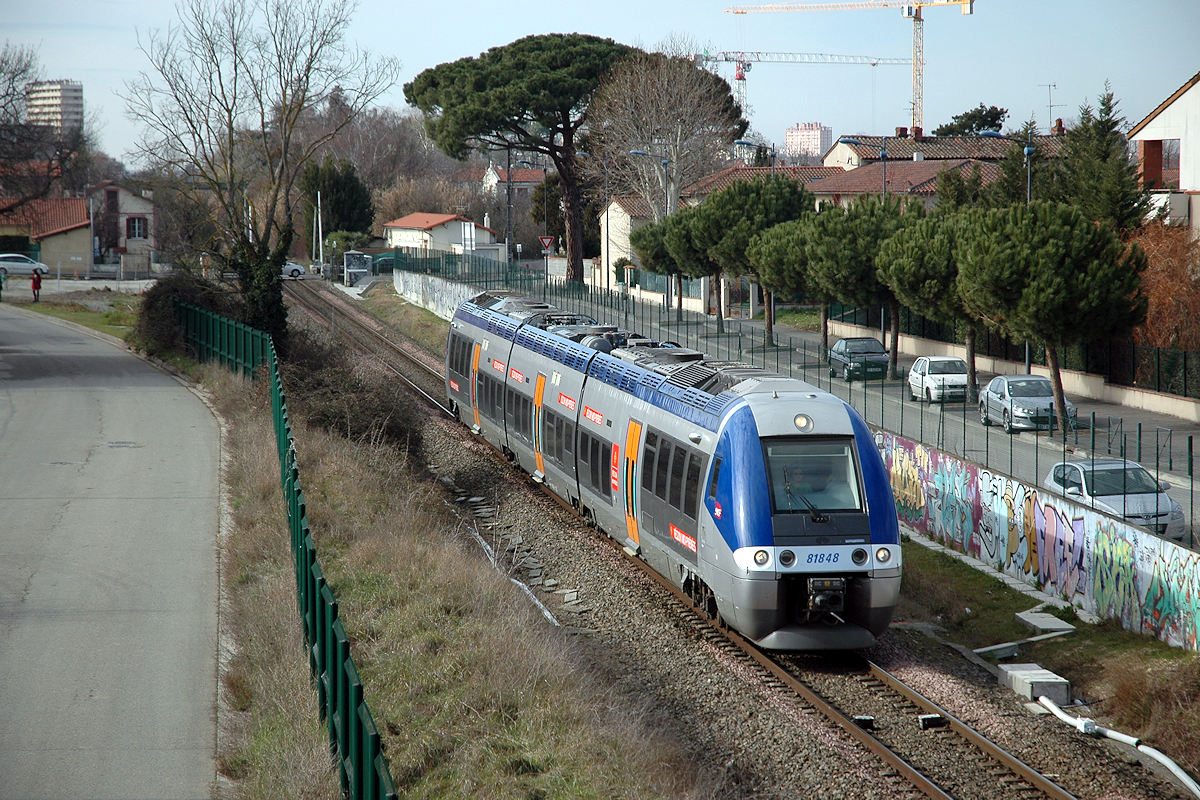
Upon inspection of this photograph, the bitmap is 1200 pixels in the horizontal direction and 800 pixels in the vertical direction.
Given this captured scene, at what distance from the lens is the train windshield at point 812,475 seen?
12375mm

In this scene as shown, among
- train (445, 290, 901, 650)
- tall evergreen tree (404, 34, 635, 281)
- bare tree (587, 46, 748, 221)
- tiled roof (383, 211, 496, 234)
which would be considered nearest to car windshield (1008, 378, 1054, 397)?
train (445, 290, 901, 650)

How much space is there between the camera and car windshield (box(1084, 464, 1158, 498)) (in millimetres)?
18625

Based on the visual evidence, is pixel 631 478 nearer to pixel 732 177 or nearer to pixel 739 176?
pixel 739 176

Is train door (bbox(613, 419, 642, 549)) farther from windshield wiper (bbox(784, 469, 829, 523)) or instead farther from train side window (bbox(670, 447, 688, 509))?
windshield wiper (bbox(784, 469, 829, 523))

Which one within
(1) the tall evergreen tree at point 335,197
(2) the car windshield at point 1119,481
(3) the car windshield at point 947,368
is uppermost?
(1) the tall evergreen tree at point 335,197

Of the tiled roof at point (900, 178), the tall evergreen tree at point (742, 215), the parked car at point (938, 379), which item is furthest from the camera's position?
the tiled roof at point (900, 178)

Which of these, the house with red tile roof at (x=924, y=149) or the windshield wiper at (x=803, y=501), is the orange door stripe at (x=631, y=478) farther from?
the house with red tile roof at (x=924, y=149)

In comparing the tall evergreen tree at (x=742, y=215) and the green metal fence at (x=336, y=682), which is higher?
the tall evergreen tree at (x=742, y=215)

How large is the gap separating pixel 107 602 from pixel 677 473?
678cm

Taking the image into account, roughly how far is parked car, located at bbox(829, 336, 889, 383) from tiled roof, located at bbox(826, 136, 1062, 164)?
32.7 meters

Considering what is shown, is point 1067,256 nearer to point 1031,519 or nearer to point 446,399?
point 1031,519

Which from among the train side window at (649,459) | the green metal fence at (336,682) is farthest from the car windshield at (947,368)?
the green metal fence at (336,682)

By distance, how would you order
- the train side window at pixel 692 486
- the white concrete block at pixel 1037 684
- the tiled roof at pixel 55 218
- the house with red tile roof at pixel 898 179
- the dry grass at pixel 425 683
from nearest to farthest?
the dry grass at pixel 425 683 → the white concrete block at pixel 1037 684 → the train side window at pixel 692 486 → the house with red tile roof at pixel 898 179 → the tiled roof at pixel 55 218

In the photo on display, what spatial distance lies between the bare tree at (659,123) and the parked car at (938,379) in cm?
2398
